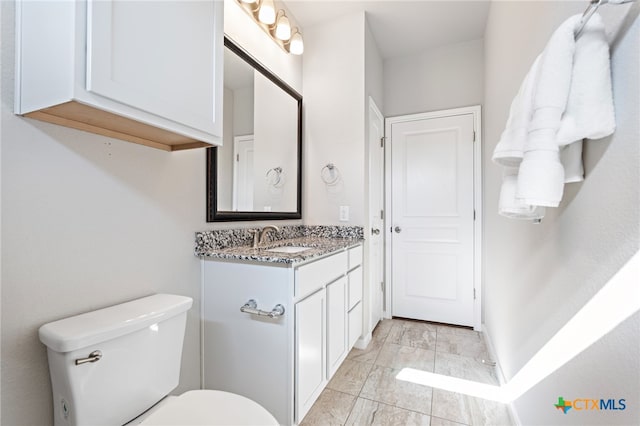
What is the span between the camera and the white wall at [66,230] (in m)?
0.81

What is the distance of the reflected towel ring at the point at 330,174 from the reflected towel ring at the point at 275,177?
366 mm

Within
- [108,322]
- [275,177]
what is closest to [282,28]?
[275,177]

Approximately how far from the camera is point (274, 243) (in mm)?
1899

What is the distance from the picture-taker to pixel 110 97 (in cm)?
76

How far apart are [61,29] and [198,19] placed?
45 cm

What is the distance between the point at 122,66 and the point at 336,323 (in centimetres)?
157

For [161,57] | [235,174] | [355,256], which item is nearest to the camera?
[161,57]

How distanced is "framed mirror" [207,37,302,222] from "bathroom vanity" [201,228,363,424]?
0.37 m

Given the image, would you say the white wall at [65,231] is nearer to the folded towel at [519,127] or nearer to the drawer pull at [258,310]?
the drawer pull at [258,310]

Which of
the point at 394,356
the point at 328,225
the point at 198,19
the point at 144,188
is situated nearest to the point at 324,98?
the point at 328,225

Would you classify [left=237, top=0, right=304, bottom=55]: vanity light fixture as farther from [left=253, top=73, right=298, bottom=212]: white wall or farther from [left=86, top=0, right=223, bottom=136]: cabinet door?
[left=86, top=0, right=223, bottom=136]: cabinet door

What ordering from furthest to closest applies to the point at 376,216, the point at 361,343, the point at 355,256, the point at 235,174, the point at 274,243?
1. the point at 376,216
2. the point at 361,343
3. the point at 355,256
4. the point at 274,243
5. the point at 235,174

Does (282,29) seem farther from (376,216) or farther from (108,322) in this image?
(108,322)

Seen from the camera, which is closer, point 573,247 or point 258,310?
point 573,247
